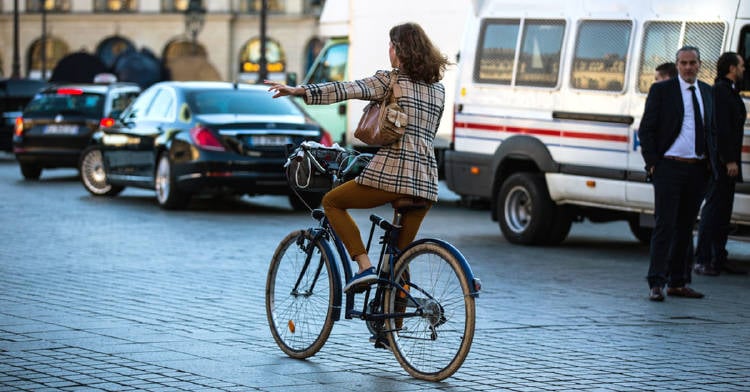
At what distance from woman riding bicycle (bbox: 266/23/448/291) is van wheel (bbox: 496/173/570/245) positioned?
739cm

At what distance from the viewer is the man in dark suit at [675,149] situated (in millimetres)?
10844

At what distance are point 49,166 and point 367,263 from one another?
18557 millimetres

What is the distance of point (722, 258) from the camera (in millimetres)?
12836

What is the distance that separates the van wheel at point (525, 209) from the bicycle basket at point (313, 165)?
286 inches

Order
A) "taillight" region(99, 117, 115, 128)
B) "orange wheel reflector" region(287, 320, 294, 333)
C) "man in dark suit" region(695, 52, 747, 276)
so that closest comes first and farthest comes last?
"orange wheel reflector" region(287, 320, 294, 333) → "man in dark suit" region(695, 52, 747, 276) → "taillight" region(99, 117, 115, 128)

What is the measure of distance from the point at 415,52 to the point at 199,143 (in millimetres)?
10966

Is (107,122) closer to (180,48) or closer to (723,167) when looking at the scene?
(723,167)

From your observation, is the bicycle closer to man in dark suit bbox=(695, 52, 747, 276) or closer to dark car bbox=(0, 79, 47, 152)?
man in dark suit bbox=(695, 52, 747, 276)

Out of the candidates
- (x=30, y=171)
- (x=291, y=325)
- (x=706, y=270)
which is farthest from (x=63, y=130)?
(x=291, y=325)

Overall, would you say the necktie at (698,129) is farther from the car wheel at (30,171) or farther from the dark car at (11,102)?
the dark car at (11,102)

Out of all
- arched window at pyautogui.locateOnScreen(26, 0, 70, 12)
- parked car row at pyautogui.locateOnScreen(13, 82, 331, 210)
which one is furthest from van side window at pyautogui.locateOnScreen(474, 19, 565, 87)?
arched window at pyautogui.locateOnScreen(26, 0, 70, 12)

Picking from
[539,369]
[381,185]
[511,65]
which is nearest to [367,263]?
[381,185]

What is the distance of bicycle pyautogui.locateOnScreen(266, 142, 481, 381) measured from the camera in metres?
7.17

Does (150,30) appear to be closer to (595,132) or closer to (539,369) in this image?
(595,132)
